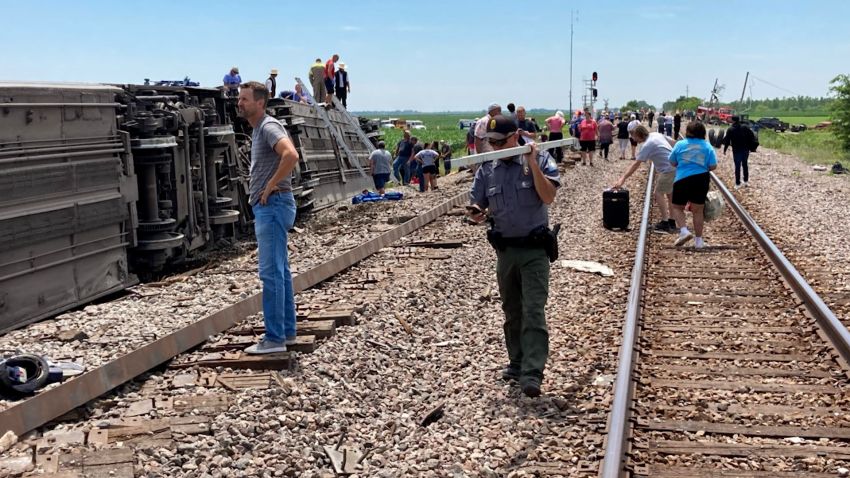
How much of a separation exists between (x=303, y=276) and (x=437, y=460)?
5155 millimetres

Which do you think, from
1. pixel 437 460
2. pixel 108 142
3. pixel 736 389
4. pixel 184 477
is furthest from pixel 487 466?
pixel 108 142

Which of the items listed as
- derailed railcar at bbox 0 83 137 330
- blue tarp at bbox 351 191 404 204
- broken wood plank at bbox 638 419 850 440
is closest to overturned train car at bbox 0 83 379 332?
derailed railcar at bbox 0 83 137 330

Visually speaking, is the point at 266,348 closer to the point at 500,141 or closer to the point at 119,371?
the point at 119,371

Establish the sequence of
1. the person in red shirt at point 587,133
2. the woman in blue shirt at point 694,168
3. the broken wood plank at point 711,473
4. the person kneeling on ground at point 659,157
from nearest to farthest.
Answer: the broken wood plank at point 711,473
the woman in blue shirt at point 694,168
the person kneeling on ground at point 659,157
the person in red shirt at point 587,133

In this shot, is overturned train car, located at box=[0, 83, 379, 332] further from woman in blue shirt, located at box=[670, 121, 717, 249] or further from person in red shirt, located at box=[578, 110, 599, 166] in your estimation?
person in red shirt, located at box=[578, 110, 599, 166]

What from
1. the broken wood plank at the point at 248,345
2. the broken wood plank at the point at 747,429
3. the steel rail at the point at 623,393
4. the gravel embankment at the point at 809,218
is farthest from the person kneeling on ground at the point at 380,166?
the broken wood plank at the point at 747,429

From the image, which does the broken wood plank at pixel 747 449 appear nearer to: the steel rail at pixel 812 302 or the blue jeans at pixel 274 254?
the steel rail at pixel 812 302

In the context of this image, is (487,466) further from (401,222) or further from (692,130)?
(401,222)

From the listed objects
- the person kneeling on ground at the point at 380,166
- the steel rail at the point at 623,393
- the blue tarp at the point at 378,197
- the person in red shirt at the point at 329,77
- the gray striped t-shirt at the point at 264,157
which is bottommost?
Result: the blue tarp at the point at 378,197

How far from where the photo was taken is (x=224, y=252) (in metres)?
14.9

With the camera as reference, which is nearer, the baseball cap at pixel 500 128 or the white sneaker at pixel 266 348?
the baseball cap at pixel 500 128

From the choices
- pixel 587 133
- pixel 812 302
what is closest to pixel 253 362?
pixel 812 302

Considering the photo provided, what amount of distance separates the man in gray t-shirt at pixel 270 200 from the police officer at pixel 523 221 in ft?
4.72

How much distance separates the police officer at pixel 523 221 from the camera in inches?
249
